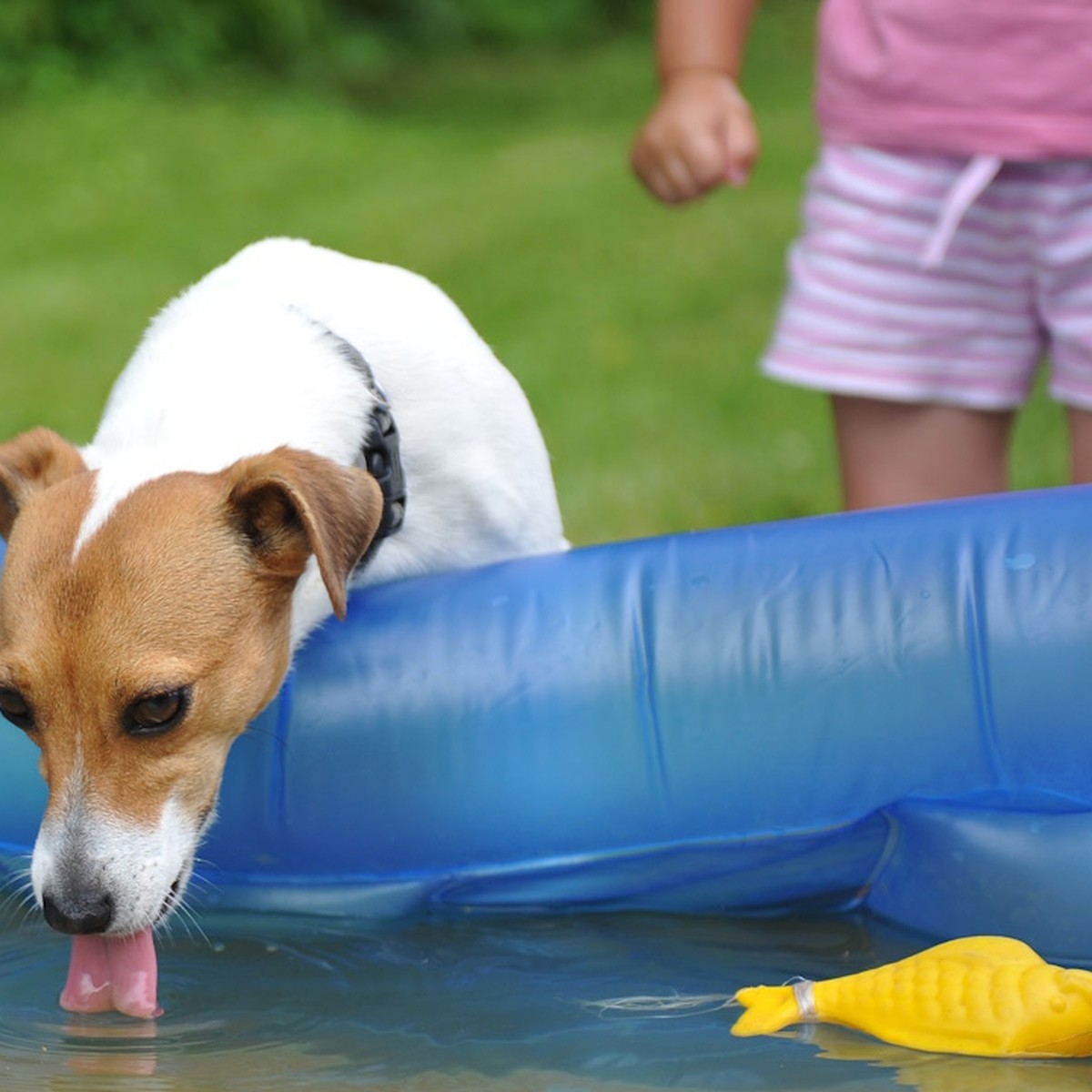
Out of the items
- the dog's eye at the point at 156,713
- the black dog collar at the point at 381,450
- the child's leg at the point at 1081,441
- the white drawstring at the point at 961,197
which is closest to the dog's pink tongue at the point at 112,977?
the dog's eye at the point at 156,713

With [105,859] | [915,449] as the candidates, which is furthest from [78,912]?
[915,449]

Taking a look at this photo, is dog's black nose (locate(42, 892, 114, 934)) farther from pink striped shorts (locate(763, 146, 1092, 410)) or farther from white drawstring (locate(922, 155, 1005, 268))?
white drawstring (locate(922, 155, 1005, 268))

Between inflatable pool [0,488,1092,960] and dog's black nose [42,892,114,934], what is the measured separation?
0.62 m

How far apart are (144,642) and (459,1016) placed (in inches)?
29.9

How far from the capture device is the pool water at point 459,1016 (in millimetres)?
2641

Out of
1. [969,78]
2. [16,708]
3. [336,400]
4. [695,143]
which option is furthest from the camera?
[969,78]

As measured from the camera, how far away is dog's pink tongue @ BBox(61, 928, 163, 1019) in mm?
2867

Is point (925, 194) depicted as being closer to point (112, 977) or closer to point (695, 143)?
point (695, 143)

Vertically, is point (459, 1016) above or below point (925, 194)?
below

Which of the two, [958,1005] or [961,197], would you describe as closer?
[958,1005]

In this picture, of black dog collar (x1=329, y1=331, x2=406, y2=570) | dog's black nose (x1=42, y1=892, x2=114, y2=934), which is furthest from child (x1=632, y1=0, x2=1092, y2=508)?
dog's black nose (x1=42, y1=892, x2=114, y2=934)

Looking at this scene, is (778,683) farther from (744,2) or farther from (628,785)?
(744,2)

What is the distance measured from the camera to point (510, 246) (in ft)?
34.2

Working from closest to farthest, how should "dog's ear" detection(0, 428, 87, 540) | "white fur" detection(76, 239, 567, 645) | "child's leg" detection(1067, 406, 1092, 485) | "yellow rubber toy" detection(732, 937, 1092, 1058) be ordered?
"yellow rubber toy" detection(732, 937, 1092, 1058), "dog's ear" detection(0, 428, 87, 540), "white fur" detection(76, 239, 567, 645), "child's leg" detection(1067, 406, 1092, 485)
